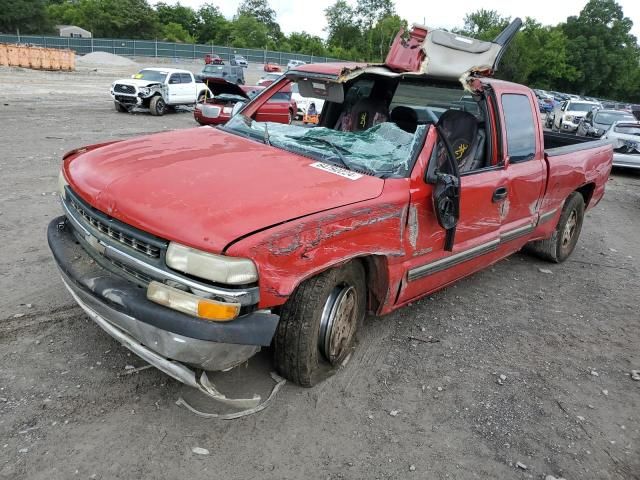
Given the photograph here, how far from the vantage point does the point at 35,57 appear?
34.1 m

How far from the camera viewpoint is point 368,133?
12.9 ft

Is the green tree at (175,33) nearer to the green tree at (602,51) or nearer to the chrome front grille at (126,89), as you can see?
the green tree at (602,51)

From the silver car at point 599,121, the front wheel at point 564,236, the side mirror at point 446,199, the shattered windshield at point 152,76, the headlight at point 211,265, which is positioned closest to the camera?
the headlight at point 211,265

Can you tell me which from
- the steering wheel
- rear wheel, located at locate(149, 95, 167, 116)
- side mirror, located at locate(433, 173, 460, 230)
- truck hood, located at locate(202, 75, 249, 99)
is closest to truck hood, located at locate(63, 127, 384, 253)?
side mirror, located at locate(433, 173, 460, 230)

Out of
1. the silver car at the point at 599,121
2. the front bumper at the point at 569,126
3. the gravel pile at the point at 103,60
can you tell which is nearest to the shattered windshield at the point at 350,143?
the silver car at the point at 599,121

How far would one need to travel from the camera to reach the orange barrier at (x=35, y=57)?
32812 mm

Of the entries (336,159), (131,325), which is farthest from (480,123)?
(131,325)

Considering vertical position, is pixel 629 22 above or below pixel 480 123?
above

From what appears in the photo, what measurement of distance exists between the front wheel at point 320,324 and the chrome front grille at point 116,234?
772mm

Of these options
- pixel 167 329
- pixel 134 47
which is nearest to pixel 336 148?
pixel 167 329

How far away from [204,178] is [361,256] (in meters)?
0.99

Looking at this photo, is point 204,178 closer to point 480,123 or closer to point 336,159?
point 336,159

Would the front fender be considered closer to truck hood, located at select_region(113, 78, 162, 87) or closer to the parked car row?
truck hood, located at select_region(113, 78, 162, 87)

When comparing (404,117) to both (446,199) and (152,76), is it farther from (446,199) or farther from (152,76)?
(152,76)
